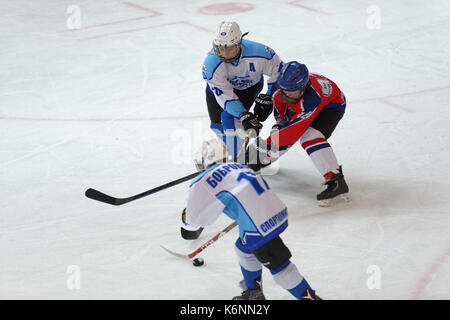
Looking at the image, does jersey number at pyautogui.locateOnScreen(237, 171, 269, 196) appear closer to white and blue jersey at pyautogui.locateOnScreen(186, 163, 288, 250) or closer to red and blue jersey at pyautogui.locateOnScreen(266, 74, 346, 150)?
white and blue jersey at pyautogui.locateOnScreen(186, 163, 288, 250)

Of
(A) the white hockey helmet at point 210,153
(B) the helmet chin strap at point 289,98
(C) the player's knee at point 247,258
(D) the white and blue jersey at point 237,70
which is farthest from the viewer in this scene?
A: (A) the white hockey helmet at point 210,153

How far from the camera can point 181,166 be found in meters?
4.71

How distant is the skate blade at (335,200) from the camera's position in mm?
3996

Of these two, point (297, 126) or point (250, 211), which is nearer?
point (250, 211)

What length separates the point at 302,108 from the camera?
3854 mm

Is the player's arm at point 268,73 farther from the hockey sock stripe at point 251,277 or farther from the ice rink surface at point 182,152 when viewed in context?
the hockey sock stripe at point 251,277

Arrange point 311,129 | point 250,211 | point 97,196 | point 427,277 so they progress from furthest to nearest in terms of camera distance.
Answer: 1. point 311,129
2. point 97,196
3. point 427,277
4. point 250,211

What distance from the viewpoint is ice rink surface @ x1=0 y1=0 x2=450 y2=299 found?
132 inches

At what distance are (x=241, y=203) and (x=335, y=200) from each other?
1551 mm

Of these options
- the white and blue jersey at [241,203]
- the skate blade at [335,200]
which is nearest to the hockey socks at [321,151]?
the skate blade at [335,200]

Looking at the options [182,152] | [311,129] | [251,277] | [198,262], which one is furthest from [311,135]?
[251,277]

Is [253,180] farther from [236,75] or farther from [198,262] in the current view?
[236,75]

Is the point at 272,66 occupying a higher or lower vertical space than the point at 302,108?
higher

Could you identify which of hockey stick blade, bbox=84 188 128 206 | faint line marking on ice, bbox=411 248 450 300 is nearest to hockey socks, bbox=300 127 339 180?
faint line marking on ice, bbox=411 248 450 300
